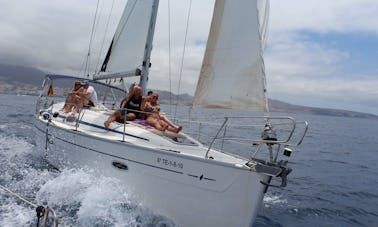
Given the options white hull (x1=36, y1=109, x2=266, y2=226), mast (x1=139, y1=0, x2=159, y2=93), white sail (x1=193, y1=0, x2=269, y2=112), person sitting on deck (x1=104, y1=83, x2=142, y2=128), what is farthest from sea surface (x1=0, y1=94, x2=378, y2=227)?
mast (x1=139, y1=0, x2=159, y2=93)

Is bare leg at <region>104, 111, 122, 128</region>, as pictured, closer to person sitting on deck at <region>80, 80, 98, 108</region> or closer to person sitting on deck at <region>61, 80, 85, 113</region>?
person sitting on deck at <region>61, 80, 85, 113</region>

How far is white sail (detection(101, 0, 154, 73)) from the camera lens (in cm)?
1018

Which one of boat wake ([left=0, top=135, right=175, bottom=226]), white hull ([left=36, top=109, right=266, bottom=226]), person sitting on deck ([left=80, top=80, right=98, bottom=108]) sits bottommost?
boat wake ([left=0, top=135, right=175, bottom=226])

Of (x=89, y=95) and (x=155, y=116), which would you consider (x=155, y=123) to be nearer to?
(x=155, y=116)

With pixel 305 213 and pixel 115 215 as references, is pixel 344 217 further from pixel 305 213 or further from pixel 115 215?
pixel 115 215

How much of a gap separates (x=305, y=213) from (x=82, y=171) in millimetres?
5803

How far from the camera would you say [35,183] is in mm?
Result: 8820

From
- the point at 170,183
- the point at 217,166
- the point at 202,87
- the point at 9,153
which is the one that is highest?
the point at 202,87

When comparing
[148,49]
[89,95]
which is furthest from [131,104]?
[89,95]

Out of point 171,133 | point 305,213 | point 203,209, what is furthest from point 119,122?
point 305,213

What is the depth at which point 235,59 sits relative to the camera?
22.4 feet

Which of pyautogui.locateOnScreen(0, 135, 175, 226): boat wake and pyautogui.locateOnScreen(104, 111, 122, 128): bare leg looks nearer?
pyautogui.locateOnScreen(0, 135, 175, 226): boat wake

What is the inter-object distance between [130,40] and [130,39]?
0.11 ft

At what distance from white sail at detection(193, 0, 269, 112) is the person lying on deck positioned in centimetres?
122
